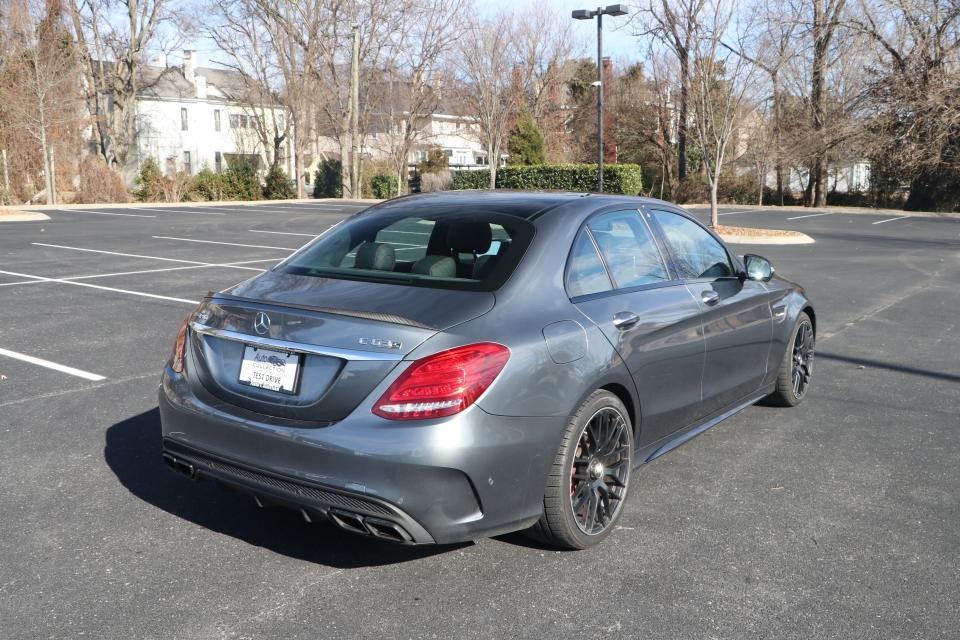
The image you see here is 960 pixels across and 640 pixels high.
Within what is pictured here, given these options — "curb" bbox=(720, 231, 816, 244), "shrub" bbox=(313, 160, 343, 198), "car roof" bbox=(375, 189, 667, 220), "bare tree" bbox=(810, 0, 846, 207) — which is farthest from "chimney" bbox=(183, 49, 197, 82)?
"car roof" bbox=(375, 189, 667, 220)

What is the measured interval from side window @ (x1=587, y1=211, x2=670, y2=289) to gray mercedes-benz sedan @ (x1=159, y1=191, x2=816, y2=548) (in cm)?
1

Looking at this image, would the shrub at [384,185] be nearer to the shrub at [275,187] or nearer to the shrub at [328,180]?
the shrub at [328,180]

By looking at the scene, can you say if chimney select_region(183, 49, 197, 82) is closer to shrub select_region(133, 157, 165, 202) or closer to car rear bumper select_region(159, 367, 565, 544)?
shrub select_region(133, 157, 165, 202)

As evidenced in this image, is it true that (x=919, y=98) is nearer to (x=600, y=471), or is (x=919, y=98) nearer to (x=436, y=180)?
(x=436, y=180)

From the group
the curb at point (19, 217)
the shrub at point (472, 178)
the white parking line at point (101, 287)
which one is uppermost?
the shrub at point (472, 178)

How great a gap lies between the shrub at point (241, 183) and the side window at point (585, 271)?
41.0 metres

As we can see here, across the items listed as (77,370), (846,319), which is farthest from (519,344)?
(846,319)

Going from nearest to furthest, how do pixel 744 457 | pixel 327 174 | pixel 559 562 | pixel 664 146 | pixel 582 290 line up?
pixel 559 562, pixel 582 290, pixel 744 457, pixel 664 146, pixel 327 174

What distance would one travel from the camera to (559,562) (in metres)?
3.81

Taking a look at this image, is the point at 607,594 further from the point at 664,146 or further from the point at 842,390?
the point at 664,146

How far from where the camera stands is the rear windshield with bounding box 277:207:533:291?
394cm

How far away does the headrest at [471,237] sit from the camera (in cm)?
439

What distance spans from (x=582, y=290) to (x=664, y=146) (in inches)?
1816

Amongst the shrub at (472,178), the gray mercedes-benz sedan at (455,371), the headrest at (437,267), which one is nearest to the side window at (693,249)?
the gray mercedes-benz sedan at (455,371)
